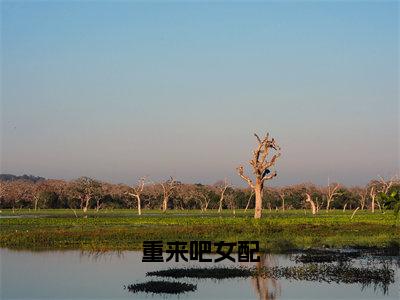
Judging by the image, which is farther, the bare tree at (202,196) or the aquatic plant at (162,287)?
the bare tree at (202,196)

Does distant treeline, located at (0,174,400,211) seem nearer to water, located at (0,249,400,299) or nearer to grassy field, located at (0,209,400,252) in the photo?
grassy field, located at (0,209,400,252)

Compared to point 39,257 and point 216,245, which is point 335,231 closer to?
point 216,245

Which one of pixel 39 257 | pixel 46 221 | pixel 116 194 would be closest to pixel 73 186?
pixel 116 194

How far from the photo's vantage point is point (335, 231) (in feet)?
139

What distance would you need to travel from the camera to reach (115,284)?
21547 millimetres

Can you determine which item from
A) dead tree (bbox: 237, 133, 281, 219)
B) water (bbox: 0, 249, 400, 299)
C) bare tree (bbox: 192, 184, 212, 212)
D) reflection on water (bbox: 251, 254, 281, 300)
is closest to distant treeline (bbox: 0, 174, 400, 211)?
bare tree (bbox: 192, 184, 212, 212)

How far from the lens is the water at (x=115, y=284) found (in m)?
19.2

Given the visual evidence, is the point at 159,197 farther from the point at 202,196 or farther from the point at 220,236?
the point at 220,236

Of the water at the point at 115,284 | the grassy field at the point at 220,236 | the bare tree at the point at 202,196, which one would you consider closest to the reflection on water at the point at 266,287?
the water at the point at 115,284

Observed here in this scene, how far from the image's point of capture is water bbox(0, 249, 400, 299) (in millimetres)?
19250

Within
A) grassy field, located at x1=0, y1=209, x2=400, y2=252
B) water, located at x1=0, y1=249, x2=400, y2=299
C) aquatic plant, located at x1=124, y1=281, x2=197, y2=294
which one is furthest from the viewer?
grassy field, located at x1=0, y1=209, x2=400, y2=252

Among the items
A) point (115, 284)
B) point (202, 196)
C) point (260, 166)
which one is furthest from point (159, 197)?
point (115, 284)

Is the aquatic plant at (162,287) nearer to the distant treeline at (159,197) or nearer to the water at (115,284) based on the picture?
the water at (115,284)

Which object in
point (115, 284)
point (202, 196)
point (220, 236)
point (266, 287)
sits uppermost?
point (202, 196)
